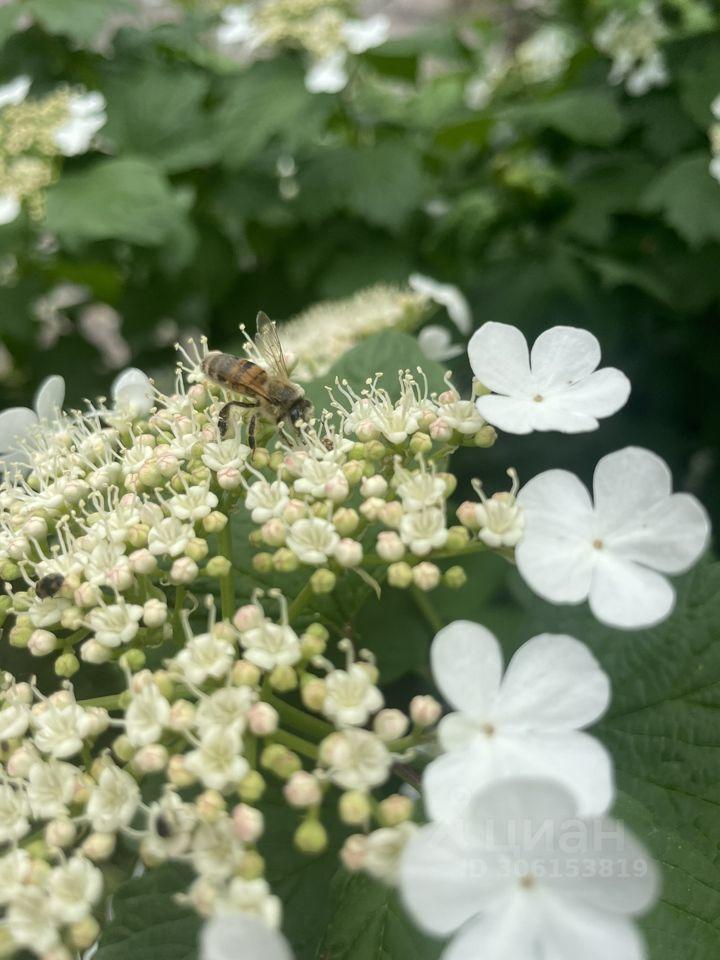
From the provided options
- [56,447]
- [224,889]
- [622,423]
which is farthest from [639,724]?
[622,423]

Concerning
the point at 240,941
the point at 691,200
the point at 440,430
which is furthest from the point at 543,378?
the point at 691,200

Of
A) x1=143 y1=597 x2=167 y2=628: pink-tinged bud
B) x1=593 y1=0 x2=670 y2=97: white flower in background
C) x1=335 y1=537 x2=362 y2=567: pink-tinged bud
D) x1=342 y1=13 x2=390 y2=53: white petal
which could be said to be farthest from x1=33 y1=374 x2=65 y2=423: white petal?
x1=593 y1=0 x2=670 y2=97: white flower in background

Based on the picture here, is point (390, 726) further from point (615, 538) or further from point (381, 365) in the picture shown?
point (381, 365)

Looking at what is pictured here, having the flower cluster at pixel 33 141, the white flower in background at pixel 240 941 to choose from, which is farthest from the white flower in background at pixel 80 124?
the white flower in background at pixel 240 941

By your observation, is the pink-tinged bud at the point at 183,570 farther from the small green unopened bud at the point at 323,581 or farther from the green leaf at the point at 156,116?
the green leaf at the point at 156,116

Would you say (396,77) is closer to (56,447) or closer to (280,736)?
(56,447)
